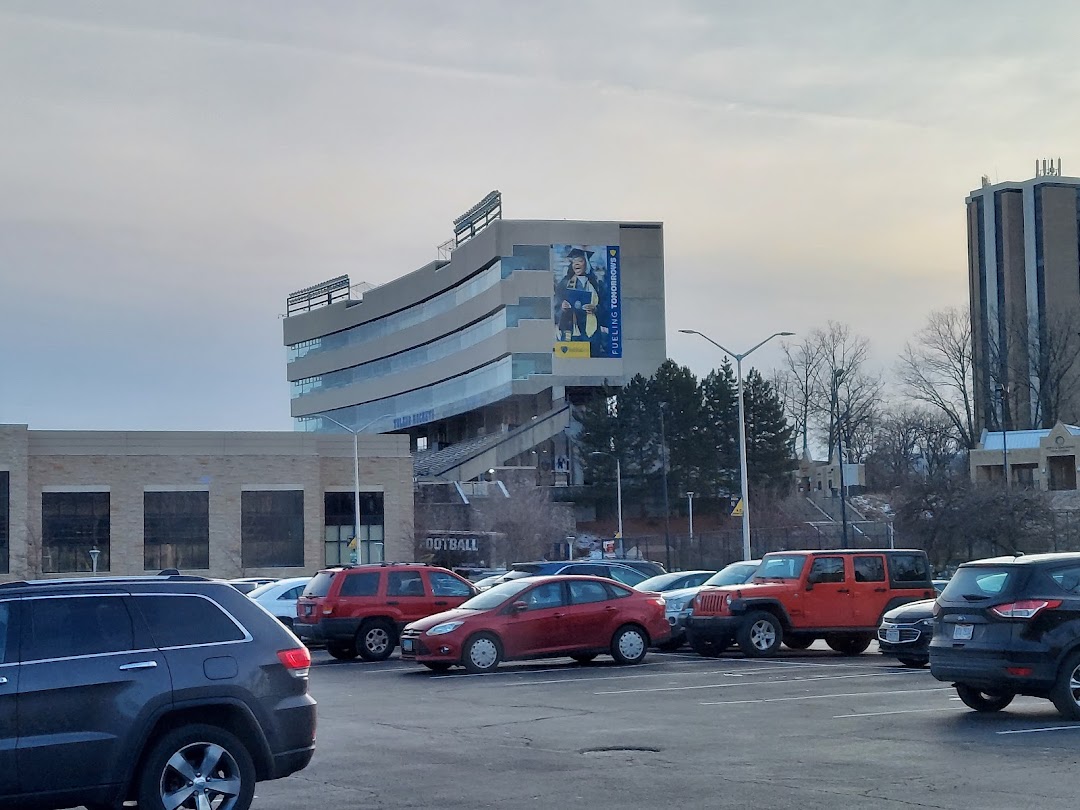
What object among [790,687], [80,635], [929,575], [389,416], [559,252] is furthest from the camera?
[389,416]

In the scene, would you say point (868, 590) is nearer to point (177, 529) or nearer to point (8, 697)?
point (8, 697)

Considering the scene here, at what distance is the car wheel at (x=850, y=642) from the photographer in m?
24.2

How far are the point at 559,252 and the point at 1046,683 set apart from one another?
88305 millimetres

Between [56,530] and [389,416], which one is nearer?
[56,530]

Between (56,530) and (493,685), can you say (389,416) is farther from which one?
(493,685)

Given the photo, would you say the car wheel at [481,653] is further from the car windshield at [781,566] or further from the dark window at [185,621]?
the dark window at [185,621]

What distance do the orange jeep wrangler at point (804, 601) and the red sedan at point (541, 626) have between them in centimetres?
118

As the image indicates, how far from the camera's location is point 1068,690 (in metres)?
13.8

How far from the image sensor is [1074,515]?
194ft

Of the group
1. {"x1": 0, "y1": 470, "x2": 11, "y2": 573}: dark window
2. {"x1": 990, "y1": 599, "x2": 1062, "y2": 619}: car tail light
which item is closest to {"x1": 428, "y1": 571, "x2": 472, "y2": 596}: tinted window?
{"x1": 990, "y1": 599, "x2": 1062, "y2": 619}: car tail light

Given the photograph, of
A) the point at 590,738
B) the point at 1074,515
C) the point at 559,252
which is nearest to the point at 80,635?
the point at 590,738

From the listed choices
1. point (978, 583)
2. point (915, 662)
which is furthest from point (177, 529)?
point (978, 583)

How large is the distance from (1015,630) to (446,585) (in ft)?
46.8

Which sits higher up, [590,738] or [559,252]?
[559,252]
